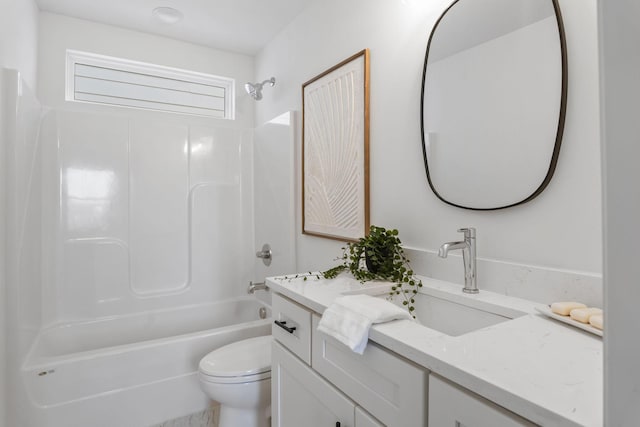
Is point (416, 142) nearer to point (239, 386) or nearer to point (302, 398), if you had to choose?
point (302, 398)

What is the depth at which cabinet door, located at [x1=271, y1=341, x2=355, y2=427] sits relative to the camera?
1.01 m

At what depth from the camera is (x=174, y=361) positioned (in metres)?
2.01

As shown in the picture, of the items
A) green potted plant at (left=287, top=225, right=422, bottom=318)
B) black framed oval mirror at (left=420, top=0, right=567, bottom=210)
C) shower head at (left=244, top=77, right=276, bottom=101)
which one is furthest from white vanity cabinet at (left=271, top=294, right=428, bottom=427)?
shower head at (left=244, top=77, right=276, bottom=101)

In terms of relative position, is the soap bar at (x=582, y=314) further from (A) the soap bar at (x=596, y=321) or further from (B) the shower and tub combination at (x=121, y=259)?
(B) the shower and tub combination at (x=121, y=259)

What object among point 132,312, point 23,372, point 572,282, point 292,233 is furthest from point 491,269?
point 132,312

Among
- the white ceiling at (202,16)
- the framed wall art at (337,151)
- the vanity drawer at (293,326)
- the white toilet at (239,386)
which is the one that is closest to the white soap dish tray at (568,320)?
the vanity drawer at (293,326)

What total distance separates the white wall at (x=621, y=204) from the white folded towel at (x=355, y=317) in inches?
21.5

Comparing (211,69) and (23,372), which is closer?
(23,372)

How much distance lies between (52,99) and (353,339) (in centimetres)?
262

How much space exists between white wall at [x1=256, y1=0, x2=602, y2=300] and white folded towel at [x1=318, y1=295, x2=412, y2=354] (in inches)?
18.9

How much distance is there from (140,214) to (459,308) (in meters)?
2.29

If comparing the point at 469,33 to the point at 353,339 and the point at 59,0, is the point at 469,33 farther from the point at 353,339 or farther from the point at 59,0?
the point at 59,0

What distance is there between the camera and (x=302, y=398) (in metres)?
1.22

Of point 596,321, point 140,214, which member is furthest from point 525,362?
point 140,214
